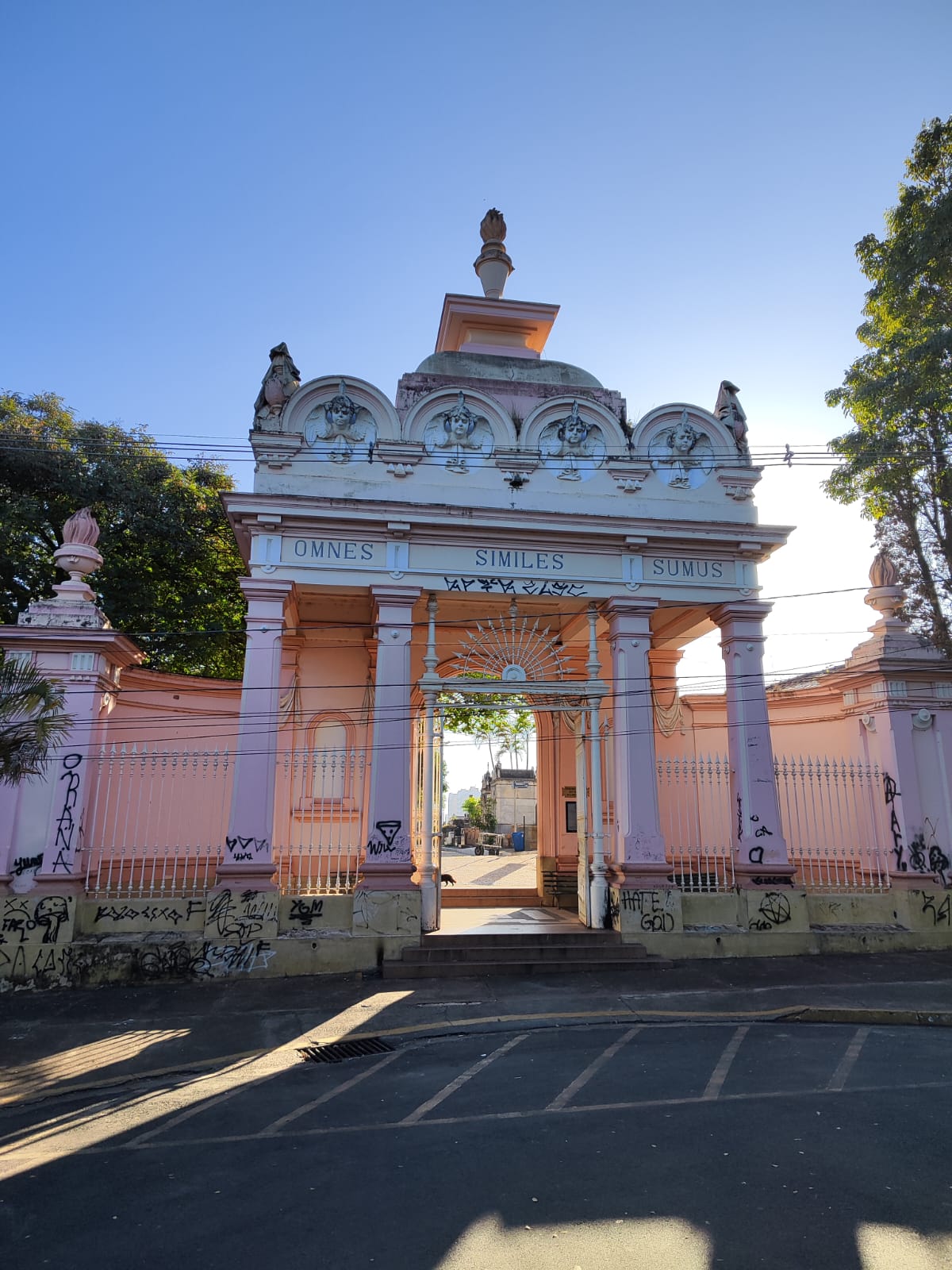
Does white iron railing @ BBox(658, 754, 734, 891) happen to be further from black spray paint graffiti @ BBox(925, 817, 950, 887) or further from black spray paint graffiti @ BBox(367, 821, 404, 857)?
black spray paint graffiti @ BBox(367, 821, 404, 857)

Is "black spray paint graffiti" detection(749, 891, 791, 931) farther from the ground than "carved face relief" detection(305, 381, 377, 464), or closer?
closer

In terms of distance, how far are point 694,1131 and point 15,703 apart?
543 cm

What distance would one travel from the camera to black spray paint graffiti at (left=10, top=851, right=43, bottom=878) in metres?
9.43

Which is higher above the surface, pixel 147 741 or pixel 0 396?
pixel 0 396

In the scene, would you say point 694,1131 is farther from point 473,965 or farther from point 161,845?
point 161,845

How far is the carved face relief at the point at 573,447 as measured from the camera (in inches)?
464

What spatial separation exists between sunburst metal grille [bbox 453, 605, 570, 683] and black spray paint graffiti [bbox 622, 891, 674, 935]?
3.08 meters

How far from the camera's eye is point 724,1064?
6.43 m

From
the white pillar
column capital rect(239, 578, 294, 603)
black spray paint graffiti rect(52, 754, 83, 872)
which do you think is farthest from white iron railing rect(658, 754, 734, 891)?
black spray paint graffiti rect(52, 754, 83, 872)

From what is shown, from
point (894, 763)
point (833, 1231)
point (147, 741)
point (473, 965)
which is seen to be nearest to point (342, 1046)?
point (473, 965)

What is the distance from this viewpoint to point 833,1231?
12.3 ft

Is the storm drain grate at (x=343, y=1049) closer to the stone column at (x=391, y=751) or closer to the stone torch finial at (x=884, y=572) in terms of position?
the stone column at (x=391, y=751)

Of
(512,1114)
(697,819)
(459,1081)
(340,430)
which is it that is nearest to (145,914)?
(459,1081)

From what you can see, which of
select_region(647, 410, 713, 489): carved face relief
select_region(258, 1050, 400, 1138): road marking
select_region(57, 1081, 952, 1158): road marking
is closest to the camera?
select_region(57, 1081, 952, 1158): road marking
